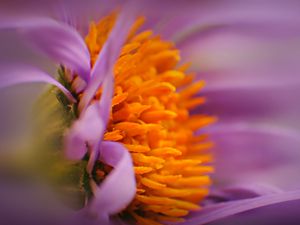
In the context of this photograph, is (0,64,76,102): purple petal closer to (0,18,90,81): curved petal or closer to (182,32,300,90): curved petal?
(0,18,90,81): curved petal

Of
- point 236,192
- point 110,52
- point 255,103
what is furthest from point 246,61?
→ point 110,52

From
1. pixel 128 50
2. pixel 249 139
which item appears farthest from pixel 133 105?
pixel 249 139

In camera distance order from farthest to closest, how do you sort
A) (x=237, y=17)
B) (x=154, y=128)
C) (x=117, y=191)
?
(x=237, y=17), (x=154, y=128), (x=117, y=191)

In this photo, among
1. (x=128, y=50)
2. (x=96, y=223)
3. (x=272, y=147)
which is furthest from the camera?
(x=272, y=147)

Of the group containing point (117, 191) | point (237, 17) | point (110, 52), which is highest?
point (237, 17)

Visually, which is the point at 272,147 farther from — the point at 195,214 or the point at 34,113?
the point at 34,113

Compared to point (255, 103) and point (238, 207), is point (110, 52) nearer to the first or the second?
point (238, 207)

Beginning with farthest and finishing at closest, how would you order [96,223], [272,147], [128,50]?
1. [272,147]
2. [128,50]
3. [96,223]

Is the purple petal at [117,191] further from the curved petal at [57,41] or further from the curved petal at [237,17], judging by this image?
the curved petal at [237,17]

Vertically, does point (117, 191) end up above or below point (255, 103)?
below
